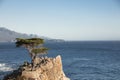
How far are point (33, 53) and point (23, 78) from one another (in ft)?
19.8

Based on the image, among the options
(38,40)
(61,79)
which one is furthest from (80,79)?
(38,40)

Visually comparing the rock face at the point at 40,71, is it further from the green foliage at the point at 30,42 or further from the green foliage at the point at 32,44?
the green foliage at the point at 30,42

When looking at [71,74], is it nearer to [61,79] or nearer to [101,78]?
[101,78]

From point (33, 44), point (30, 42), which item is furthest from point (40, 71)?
point (30, 42)

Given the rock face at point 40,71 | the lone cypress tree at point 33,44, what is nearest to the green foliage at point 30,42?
the lone cypress tree at point 33,44

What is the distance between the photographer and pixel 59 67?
155 feet

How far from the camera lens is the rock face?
135ft

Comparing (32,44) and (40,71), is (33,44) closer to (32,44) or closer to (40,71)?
(32,44)

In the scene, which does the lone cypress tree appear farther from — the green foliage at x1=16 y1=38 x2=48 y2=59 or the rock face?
the rock face

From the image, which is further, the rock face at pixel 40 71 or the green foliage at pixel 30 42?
the green foliage at pixel 30 42

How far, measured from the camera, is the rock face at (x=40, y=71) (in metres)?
41.0

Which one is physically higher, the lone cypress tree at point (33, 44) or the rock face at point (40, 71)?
the lone cypress tree at point (33, 44)

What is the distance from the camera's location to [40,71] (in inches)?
1700

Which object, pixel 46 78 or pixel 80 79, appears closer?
pixel 46 78
